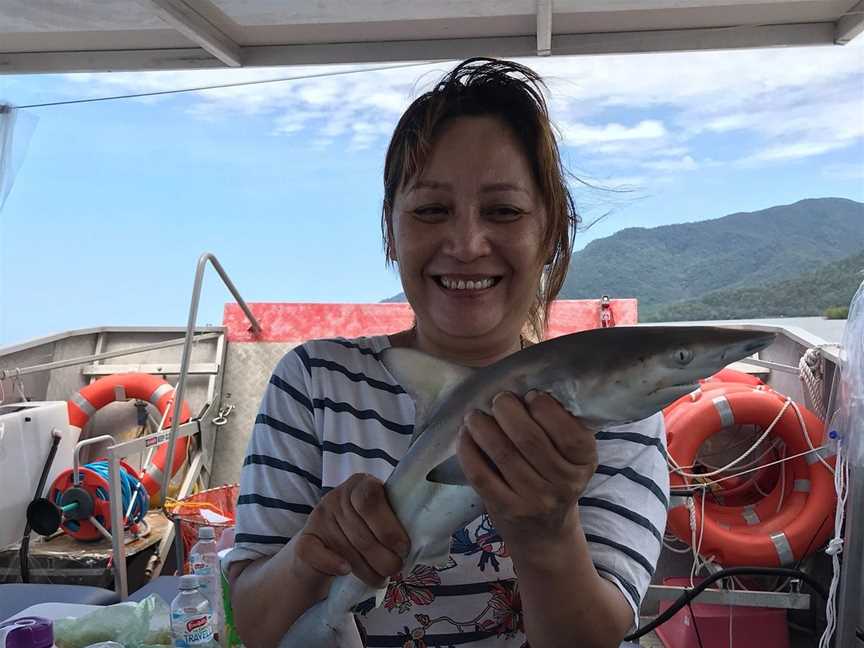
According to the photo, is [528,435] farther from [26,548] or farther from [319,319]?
[319,319]

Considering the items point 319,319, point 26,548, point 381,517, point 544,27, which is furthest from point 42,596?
point 319,319

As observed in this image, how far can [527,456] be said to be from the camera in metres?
0.99

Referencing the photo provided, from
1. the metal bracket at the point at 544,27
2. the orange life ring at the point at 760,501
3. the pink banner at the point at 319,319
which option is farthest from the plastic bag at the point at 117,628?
the pink banner at the point at 319,319

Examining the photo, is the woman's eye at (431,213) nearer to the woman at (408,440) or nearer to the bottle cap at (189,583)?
the woman at (408,440)

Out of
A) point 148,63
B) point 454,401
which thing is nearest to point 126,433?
point 148,63

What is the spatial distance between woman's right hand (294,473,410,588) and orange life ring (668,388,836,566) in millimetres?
3146

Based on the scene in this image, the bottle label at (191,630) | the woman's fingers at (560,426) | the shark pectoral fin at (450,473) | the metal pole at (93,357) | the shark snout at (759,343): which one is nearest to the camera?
the shark snout at (759,343)

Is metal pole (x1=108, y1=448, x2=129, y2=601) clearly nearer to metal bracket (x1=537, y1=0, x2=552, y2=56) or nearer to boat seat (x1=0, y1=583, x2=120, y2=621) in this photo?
boat seat (x1=0, y1=583, x2=120, y2=621)

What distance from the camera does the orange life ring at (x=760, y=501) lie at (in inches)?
152

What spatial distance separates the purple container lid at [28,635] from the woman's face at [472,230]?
4.10 ft

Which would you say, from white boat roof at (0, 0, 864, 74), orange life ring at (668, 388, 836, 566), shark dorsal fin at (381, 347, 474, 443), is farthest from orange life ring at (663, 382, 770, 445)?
shark dorsal fin at (381, 347, 474, 443)

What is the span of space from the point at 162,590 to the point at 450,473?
2182 millimetres

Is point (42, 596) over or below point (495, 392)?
below

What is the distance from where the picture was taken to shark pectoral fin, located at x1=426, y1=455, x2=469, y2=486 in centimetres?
110
